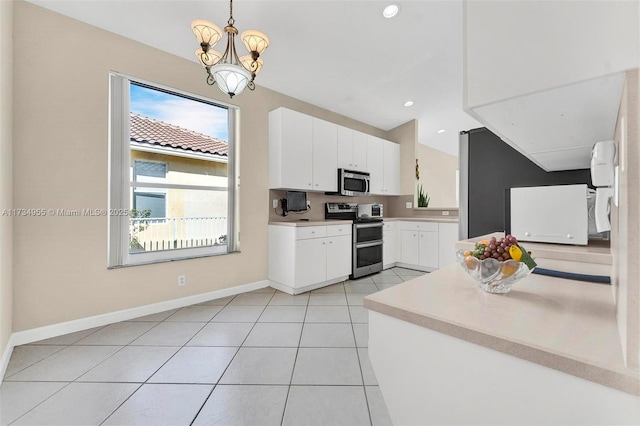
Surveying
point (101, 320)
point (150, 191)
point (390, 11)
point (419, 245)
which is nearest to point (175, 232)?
point (150, 191)

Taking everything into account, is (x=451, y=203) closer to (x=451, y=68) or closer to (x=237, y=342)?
(x=451, y=68)

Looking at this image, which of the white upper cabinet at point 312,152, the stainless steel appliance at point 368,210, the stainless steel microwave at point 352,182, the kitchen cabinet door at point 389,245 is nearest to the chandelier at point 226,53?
the white upper cabinet at point 312,152

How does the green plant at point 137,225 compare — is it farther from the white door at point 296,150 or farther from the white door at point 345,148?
the white door at point 345,148

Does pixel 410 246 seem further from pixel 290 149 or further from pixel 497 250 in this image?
pixel 497 250

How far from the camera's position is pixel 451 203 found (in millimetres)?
8156

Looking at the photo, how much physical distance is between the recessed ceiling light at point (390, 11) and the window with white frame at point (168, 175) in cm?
194

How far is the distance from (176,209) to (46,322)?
1.35 metres

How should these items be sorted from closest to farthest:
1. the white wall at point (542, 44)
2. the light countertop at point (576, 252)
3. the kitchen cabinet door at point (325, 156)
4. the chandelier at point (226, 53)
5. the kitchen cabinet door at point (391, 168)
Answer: the white wall at point (542, 44) < the light countertop at point (576, 252) < the chandelier at point (226, 53) < the kitchen cabinet door at point (325, 156) < the kitchen cabinet door at point (391, 168)

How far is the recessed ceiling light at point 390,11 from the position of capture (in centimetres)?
243

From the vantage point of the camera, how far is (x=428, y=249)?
4.31 meters

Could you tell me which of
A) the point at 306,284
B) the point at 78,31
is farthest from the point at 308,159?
the point at 78,31

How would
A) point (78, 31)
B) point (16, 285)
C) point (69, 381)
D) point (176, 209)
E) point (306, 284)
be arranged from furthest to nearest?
point (306, 284), point (176, 209), point (78, 31), point (16, 285), point (69, 381)

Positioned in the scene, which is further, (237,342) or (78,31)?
(78,31)

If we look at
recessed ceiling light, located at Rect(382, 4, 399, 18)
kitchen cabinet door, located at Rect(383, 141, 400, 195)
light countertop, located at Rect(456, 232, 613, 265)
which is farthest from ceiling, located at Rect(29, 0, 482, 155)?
light countertop, located at Rect(456, 232, 613, 265)
